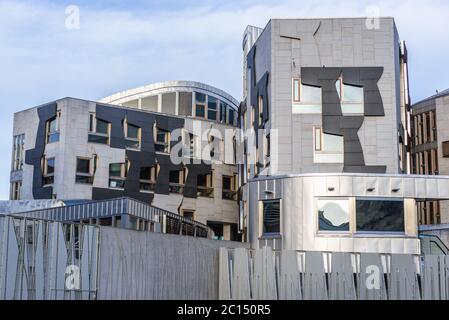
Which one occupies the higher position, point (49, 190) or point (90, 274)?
point (49, 190)

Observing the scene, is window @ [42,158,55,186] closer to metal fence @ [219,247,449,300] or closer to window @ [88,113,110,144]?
window @ [88,113,110,144]

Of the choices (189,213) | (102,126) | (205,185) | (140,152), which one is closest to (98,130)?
(102,126)

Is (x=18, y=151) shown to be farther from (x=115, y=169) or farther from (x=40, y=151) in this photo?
(x=115, y=169)

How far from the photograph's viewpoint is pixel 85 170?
57.1 meters

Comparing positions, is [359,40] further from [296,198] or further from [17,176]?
[17,176]

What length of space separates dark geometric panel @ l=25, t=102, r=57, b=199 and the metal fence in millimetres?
28853

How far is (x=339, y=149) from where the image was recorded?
4494cm

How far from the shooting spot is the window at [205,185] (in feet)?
207

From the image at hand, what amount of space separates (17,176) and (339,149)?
29.3 m

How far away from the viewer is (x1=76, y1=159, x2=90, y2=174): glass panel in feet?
186

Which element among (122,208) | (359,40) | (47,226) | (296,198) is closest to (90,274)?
(47,226)

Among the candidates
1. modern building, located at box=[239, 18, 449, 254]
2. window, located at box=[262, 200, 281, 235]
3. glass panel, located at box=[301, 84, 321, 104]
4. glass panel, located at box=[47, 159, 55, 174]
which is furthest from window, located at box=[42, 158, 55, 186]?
window, located at box=[262, 200, 281, 235]

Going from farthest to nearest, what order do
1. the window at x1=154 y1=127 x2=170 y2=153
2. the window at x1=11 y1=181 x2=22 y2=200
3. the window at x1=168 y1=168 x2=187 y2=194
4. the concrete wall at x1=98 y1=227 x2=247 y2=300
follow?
the window at x1=168 y1=168 x2=187 y2=194 → the window at x1=154 y1=127 x2=170 y2=153 → the window at x1=11 y1=181 x2=22 y2=200 → the concrete wall at x1=98 y1=227 x2=247 y2=300
